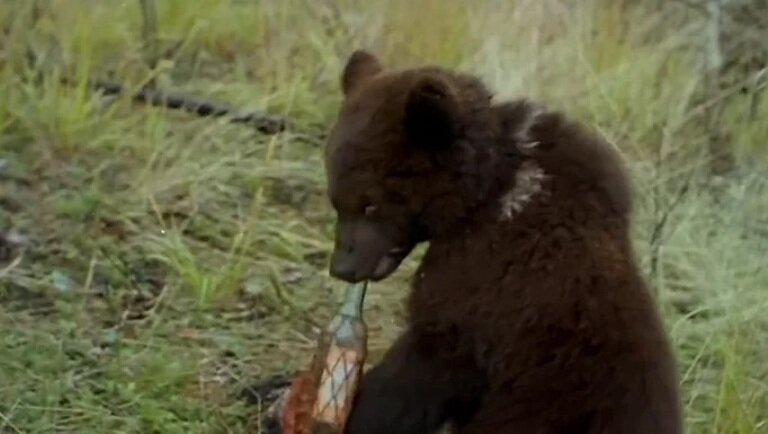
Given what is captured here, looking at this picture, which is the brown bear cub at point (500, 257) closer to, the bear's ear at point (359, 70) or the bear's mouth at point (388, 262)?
the bear's mouth at point (388, 262)

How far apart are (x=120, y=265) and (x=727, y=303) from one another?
197 cm

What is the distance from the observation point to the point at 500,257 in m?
3.74

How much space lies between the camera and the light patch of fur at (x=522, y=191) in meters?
3.76

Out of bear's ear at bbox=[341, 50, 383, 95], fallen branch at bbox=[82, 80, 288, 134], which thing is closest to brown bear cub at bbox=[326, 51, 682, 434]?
bear's ear at bbox=[341, 50, 383, 95]

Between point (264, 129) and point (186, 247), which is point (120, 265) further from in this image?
point (264, 129)

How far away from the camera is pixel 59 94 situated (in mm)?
6223

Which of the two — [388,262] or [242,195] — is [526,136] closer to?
[388,262]

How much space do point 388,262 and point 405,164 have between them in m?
0.27

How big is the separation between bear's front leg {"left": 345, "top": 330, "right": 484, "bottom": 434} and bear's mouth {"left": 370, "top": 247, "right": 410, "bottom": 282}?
0.48 feet

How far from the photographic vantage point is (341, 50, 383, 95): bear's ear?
401 centimetres

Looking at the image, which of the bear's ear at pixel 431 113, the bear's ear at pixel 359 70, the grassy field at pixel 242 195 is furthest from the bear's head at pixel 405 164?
the grassy field at pixel 242 195

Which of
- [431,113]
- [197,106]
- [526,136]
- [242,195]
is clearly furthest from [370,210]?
[197,106]

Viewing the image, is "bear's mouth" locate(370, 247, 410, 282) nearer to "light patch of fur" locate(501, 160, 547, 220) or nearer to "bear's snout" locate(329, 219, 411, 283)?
"bear's snout" locate(329, 219, 411, 283)

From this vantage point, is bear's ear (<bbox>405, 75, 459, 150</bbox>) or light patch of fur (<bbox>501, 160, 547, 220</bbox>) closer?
bear's ear (<bbox>405, 75, 459, 150</bbox>)
